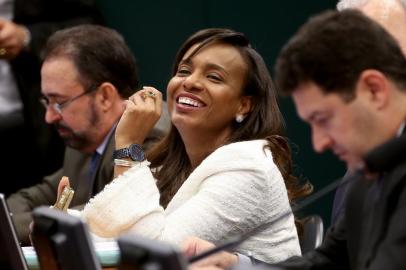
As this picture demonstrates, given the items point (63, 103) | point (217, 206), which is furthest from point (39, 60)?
point (217, 206)

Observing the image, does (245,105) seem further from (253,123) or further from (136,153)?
(136,153)

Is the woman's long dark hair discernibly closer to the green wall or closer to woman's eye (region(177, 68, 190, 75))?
woman's eye (region(177, 68, 190, 75))

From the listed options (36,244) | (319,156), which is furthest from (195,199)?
(319,156)

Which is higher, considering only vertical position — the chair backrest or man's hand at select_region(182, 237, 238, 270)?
man's hand at select_region(182, 237, 238, 270)

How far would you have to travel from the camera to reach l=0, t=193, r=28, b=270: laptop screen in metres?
2.11

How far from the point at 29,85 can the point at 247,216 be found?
1928 millimetres

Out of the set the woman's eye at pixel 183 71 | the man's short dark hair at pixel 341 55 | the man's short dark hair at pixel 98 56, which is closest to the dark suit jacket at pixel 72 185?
the man's short dark hair at pixel 98 56

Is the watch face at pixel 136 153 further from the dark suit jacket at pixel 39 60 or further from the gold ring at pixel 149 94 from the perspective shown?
→ the dark suit jacket at pixel 39 60

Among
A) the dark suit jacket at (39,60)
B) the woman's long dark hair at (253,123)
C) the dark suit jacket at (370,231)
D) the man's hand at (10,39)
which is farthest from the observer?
the dark suit jacket at (39,60)

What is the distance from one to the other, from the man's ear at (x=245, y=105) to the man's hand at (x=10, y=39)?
1.36 m

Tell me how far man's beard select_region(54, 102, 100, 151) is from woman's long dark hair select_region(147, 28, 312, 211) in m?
0.68

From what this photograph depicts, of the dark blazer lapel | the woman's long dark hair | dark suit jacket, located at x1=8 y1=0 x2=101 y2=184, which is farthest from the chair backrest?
dark suit jacket, located at x1=8 y1=0 x2=101 y2=184

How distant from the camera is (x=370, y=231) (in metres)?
1.93

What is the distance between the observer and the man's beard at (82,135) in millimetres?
3787
